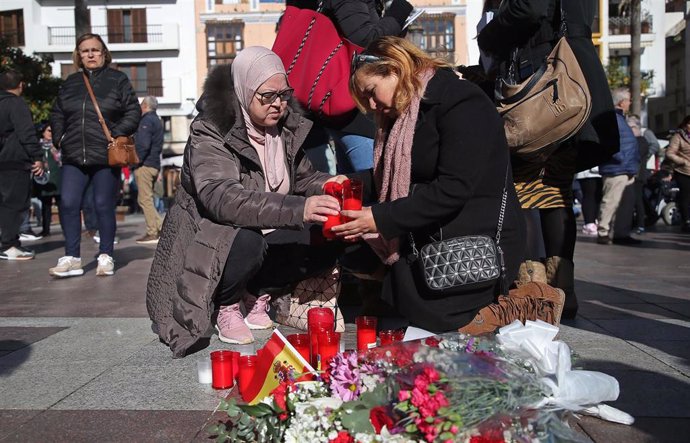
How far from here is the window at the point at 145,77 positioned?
40.7 m

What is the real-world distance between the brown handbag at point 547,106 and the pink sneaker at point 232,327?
5.17ft

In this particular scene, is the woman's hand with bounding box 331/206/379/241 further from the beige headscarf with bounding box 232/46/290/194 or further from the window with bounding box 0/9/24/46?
the window with bounding box 0/9/24/46

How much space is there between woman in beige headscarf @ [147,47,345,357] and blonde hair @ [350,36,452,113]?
541 millimetres

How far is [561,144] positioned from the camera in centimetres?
377

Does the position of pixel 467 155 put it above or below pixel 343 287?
above

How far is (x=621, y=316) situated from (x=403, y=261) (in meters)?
1.71

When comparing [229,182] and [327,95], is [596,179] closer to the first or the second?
Answer: [327,95]

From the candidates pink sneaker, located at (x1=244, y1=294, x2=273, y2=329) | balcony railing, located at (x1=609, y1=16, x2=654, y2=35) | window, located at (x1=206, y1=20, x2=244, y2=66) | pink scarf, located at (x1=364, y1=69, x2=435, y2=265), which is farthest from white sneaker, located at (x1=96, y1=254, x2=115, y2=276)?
balcony railing, located at (x1=609, y1=16, x2=654, y2=35)

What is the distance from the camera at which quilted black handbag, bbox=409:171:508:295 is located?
2986mm

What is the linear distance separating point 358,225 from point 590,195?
7830 mm

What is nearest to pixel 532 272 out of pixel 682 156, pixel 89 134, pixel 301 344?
pixel 301 344

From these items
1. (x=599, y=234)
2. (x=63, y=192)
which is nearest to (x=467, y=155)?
(x=63, y=192)

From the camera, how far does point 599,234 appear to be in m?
9.32

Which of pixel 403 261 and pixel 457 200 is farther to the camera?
pixel 403 261
